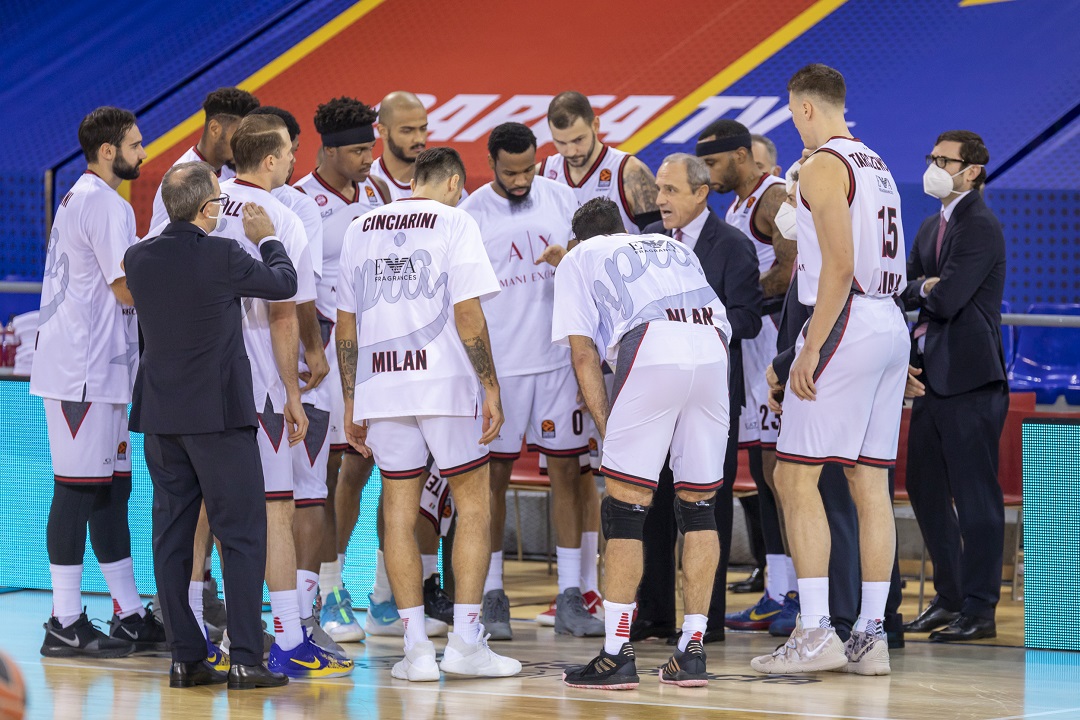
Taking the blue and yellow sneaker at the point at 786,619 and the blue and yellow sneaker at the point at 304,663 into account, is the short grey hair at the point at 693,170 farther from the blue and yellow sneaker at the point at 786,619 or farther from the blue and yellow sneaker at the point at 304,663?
the blue and yellow sneaker at the point at 304,663

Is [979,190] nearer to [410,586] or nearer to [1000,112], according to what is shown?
[410,586]

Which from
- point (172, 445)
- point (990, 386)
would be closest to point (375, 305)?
point (172, 445)

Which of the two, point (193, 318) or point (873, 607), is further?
point (873, 607)

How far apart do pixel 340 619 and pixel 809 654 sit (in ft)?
7.04

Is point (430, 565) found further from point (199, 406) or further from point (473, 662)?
point (199, 406)

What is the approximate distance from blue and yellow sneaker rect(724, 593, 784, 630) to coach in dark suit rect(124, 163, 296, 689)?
2.40 metres

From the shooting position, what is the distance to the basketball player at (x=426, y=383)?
5.29 m

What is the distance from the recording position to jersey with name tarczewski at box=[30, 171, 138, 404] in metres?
5.86

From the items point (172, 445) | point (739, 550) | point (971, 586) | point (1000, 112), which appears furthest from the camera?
point (1000, 112)

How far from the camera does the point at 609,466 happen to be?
5297mm

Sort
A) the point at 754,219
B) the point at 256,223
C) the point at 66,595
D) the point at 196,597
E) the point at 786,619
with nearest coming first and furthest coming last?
the point at 256,223 < the point at 196,597 < the point at 66,595 < the point at 786,619 < the point at 754,219

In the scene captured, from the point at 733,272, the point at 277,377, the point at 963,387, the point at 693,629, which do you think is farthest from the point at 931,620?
the point at 277,377

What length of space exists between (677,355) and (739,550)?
3739 millimetres

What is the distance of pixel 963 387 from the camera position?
6336 millimetres
